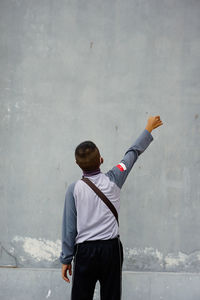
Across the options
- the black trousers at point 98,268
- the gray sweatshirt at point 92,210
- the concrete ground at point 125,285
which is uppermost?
the gray sweatshirt at point 92,210

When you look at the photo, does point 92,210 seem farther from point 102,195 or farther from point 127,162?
point 127,162

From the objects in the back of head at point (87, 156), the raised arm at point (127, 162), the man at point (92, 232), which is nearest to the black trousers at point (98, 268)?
the man at point (92, 232)

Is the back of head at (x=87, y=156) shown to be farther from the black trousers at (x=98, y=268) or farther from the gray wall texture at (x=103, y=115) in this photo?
the gray wall texture at (x=103, y=115)

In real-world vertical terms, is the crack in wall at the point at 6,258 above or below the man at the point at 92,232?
below

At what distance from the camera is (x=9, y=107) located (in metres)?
4.20

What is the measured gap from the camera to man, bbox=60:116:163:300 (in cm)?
268

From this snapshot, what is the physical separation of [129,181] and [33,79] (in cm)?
149

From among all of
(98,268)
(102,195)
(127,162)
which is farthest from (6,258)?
(127,162)

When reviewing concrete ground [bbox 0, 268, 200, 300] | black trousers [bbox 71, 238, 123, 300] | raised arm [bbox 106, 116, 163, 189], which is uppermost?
raised arm [bbox 106, 116, 163, 189]

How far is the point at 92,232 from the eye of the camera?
8.82 feet

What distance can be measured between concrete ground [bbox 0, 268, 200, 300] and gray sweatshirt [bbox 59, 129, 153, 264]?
140 centimetres

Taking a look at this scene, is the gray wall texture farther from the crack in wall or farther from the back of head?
the back of head

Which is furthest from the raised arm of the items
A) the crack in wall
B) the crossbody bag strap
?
the crack in wall

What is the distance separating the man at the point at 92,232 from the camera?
2.68m
